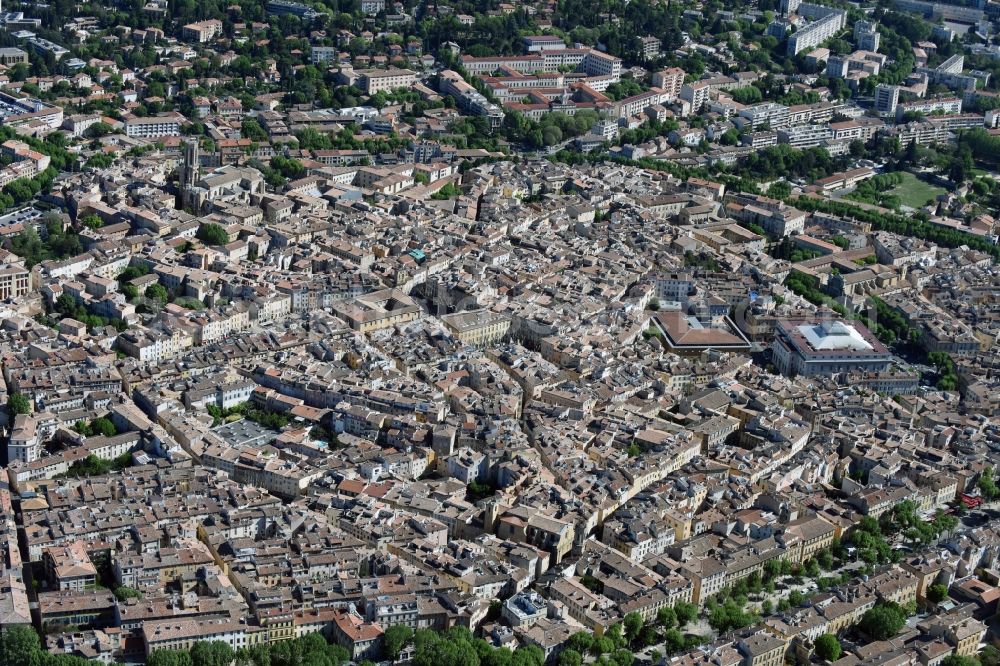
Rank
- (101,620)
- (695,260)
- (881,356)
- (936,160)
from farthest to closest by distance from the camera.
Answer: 1. (936,160)
2. (695,260)
3. (881,356)
4. (101,620)

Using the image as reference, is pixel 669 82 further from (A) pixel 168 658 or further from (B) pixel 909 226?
(A) pixel 168 658

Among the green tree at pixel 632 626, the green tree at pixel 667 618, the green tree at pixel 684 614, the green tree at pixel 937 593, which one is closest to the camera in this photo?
the green tree at pixel 632 626

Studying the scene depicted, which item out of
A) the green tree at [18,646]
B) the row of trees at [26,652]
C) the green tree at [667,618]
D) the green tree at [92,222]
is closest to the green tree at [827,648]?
the green tree at [667,618]

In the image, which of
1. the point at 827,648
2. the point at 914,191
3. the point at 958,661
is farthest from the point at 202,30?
the point at 958,661

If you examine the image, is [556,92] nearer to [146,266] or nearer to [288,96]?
[288,96]

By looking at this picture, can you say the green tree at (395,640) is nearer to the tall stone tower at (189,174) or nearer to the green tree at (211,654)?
the green tree at (211,654)

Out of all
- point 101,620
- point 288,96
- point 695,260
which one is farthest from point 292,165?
point 101,620
